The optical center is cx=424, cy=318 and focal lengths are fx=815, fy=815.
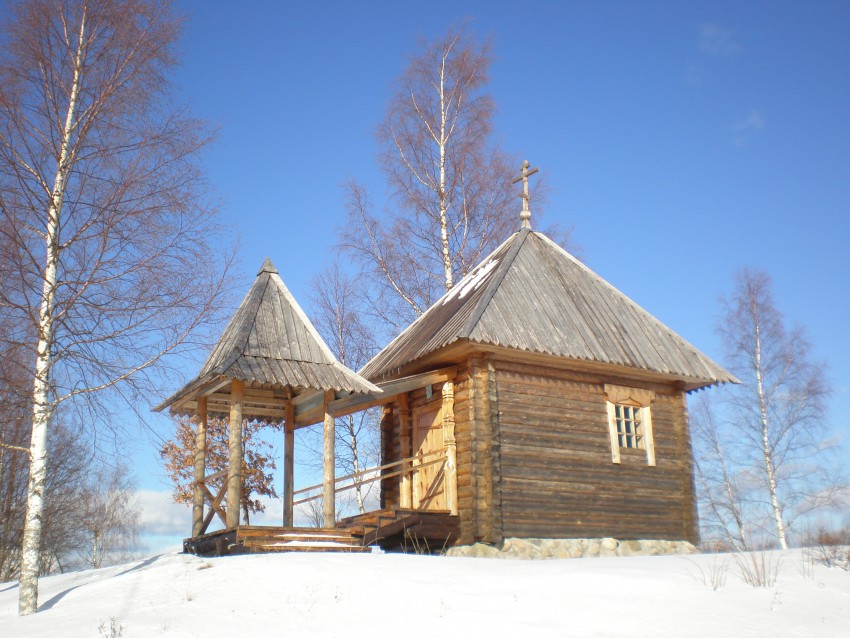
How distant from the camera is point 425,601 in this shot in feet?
26.9

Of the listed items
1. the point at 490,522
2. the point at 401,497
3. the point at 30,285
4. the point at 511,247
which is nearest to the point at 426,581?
the point at 490,522

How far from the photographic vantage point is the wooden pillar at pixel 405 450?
1616 cm

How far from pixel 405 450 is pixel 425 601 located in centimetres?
826

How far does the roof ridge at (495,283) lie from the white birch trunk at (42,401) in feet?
20.5

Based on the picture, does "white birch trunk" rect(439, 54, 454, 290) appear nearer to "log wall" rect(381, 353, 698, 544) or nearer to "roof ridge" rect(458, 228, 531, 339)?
"roof ridge" rect(458, 228, 531, 339)

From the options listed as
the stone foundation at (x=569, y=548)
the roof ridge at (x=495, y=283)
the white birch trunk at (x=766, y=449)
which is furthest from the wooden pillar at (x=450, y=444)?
the white birch trunk at (x=766, y=449)

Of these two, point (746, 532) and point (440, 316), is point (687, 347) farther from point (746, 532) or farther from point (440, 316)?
point (746, 532)

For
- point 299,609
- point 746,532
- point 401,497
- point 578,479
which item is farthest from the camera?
point 746,532

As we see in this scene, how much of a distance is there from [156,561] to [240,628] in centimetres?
517

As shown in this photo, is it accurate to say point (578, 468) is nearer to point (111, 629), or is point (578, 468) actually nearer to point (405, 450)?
point (405, 450)

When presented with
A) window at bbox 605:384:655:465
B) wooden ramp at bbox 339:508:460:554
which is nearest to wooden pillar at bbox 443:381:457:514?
wooden ramp at bbox 339:508:460:554

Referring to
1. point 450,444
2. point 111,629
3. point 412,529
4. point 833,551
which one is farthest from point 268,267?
point 833,551

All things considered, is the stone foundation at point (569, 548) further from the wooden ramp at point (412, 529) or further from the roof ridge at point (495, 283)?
the roof ridge at point (495, 283)

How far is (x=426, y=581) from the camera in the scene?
9.11m
